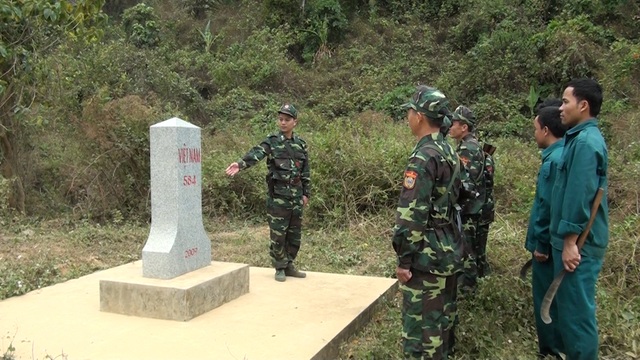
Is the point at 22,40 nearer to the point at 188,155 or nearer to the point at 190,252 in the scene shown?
the point at 188,155

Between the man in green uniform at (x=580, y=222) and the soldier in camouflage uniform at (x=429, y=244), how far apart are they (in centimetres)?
69

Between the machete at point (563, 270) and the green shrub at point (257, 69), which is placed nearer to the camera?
the machete at point (563, 270)

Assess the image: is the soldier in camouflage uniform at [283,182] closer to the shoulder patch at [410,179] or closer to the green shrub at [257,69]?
the shoulder patch at [410,179]

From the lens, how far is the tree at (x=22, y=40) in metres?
5.48

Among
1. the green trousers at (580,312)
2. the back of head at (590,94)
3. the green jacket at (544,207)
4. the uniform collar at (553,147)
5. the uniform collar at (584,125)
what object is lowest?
the green trousers at (580,312)

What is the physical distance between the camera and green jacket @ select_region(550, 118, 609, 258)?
3584 millimetres

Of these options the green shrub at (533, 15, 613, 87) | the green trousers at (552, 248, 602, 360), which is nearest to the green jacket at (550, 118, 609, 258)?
the green trousers at (552, 248, 602, 360)

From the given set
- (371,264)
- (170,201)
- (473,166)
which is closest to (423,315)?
(473,166)

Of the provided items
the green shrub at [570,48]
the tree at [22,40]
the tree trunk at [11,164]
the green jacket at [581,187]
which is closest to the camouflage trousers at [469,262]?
the green jacket at [581,187]

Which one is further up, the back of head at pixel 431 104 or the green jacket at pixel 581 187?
the back of head at pixel 431 104

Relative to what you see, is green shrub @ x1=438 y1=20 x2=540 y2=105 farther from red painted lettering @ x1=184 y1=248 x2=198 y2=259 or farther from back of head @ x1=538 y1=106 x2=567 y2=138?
red painted lettering @ x1=184 y1=248 x2=198 y2=259

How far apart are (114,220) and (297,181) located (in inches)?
182

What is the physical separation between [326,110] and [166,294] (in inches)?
418

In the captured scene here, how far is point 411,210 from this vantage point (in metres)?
3.51
